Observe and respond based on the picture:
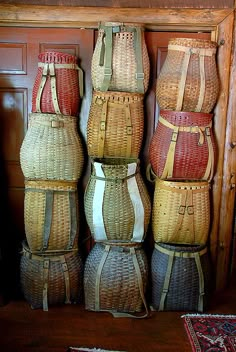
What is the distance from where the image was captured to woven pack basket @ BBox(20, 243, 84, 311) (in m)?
2.74

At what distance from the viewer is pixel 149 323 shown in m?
2.66

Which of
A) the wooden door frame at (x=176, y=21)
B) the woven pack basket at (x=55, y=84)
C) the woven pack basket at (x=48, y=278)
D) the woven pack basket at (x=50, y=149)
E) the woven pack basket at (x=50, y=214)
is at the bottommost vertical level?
the woven pack basket at (x=48, y=278)

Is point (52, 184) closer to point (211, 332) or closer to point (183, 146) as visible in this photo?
point (183, 146)

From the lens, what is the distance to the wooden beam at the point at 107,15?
2734 millimetres

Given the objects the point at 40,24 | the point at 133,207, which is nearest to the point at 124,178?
the point at 133,207

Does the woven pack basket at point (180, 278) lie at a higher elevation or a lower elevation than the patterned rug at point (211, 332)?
higher

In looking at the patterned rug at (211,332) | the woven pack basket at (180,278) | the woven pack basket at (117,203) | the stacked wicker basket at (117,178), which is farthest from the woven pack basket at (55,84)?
the patterned rug at (211,332)

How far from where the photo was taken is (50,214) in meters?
2.71

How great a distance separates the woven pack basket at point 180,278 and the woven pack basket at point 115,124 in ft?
2.26

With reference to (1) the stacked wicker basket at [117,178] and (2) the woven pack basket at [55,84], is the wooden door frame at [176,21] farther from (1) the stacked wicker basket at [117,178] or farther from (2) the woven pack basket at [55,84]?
(2) the woven pack basket at [55,84]

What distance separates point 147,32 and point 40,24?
2.28 feet

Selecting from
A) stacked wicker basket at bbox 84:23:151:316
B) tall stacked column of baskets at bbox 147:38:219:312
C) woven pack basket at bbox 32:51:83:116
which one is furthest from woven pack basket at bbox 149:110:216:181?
woven pack basket at bbox 32:51:83:116

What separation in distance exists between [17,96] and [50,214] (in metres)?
0.85

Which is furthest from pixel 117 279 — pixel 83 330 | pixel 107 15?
pixel 107 15
